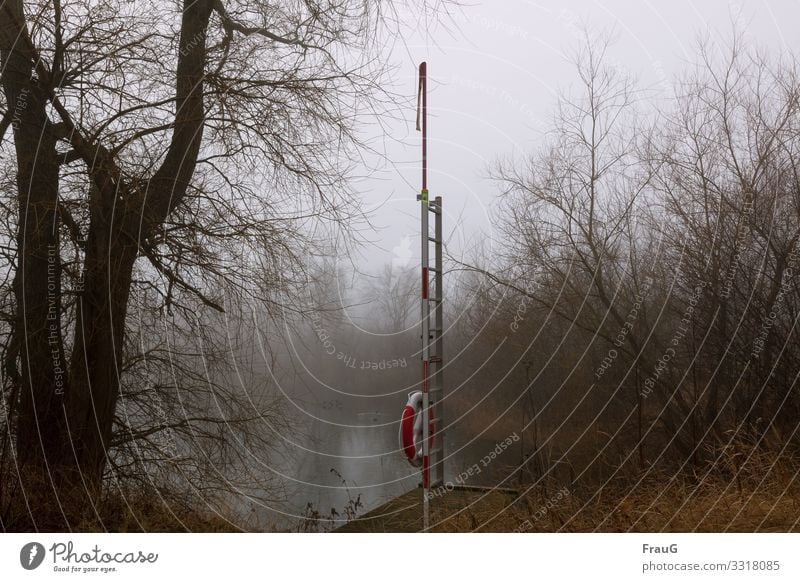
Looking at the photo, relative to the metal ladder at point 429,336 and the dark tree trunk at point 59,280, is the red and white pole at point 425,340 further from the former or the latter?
the dark tree trunk at point 59,280

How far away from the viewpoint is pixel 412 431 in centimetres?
561

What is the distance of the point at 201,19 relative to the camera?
6676 mm

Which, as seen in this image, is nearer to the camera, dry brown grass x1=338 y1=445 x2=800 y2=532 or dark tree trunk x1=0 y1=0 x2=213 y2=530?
dry brown grass x1=338 y1=445 x2=800 y2=532

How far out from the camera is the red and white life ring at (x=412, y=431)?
5547 millimetres

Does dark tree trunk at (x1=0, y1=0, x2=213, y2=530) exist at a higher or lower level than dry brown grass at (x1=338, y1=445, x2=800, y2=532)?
higher

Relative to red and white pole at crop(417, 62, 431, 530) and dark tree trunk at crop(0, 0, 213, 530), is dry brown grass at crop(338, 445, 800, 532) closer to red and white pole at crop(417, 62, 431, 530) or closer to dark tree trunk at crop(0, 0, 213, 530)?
red and white pole at crop(417, 62, 431, 530)

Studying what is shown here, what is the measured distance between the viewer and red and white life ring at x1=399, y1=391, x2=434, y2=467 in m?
5.55

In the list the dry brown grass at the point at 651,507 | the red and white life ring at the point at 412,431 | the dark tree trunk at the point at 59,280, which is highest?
the dark tree trunk at the point at 59,280

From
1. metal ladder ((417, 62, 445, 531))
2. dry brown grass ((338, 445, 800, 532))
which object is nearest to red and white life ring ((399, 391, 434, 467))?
metal ladder ((417, 62, 445, 531))

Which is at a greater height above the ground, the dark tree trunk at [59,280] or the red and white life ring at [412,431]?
the dark tree trunk at [59,280]

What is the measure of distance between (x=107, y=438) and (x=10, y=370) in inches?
42.9

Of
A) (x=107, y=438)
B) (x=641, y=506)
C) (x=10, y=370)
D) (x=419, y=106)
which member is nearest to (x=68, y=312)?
(x=10, y=370)

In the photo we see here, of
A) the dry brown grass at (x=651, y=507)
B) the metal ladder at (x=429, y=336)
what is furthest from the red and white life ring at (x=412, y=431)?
the dry brown grass at (x=651, y=507)

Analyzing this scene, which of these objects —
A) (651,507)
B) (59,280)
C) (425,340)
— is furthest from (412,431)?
(59,280)
